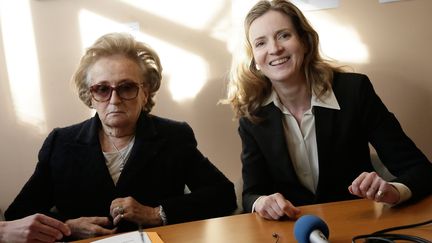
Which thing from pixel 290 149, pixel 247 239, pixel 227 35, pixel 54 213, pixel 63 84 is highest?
pixel 227 35

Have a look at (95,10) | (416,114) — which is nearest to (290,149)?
(416,114)

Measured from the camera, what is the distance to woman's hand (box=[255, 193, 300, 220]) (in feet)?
3.92

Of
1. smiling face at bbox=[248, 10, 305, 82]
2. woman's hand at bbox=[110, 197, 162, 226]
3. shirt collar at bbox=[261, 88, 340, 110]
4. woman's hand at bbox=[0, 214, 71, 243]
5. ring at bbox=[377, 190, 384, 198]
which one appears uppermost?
smiling face at bbox=[248, 10, 305, 82]

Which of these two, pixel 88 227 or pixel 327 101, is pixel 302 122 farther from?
pixel 88 227

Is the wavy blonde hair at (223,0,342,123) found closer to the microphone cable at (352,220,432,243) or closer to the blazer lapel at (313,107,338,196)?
the blazer lapel at (313,107,338,196)

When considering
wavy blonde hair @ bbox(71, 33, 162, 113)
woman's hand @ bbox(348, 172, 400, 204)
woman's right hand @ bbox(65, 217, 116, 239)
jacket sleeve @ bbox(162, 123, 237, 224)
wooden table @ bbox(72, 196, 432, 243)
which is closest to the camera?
wooden table @ bbox(72, 196, 432, 243)

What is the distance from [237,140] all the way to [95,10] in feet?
3.18

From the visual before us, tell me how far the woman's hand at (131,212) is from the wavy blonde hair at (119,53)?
46cm

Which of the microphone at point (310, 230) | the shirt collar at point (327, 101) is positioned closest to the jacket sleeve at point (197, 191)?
the shirt collar at point (327, 101)

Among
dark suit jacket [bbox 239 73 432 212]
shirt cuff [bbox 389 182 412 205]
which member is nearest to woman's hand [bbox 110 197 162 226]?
dark suit jacket [bbox 239 73 432 212]

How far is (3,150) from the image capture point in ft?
6.31

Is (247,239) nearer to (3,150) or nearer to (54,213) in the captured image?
(54,213)

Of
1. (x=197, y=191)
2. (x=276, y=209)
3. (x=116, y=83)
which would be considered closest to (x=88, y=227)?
(x=197, y=191)

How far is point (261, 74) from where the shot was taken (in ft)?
5.69
